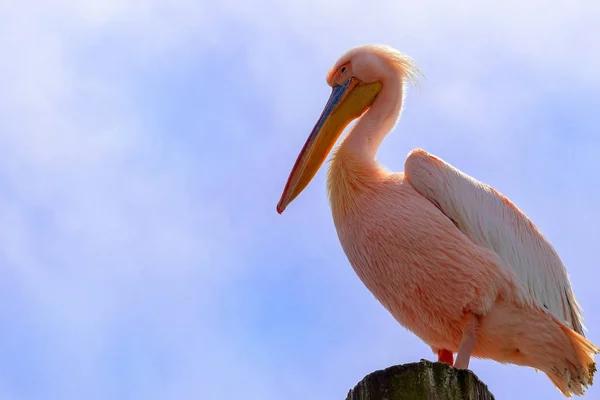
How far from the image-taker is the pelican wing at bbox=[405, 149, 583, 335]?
697cm

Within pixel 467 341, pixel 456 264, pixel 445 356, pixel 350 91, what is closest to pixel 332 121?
pixel 350 91

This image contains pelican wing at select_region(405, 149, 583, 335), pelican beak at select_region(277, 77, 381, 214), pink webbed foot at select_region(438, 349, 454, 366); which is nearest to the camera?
pelican wing at select_region(405, 149, 583, 335)

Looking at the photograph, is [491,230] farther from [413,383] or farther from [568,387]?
[413,383]

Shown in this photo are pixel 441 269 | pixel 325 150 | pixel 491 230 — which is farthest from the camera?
pixel 325 150

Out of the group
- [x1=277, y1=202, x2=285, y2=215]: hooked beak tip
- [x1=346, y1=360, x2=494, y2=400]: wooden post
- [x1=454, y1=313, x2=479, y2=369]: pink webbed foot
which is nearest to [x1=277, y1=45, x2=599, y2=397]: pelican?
[x1=454, y1=313, x2=479, y2=369]: pink webbed foot

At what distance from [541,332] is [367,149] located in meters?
1.89

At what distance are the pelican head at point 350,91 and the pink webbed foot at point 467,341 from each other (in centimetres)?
185

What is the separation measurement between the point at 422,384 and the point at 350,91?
14.7ft

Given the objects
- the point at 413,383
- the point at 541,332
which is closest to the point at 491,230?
the point at 541,332

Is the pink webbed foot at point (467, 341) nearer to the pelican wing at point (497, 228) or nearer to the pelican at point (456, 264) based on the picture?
the pelican at point (456, 264)

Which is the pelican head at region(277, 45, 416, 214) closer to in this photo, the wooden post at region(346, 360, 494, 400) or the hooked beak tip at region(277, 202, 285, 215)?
the hooked beak tip at region(277, 202, 285, 215)

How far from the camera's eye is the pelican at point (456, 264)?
260 inches

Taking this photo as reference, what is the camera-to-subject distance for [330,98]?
26.7ft

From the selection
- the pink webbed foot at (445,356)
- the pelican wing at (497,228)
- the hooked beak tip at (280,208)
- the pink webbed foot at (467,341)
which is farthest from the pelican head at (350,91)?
the pink webbed foot at (467,341)
